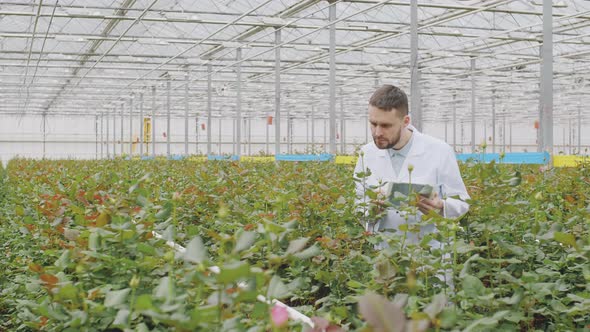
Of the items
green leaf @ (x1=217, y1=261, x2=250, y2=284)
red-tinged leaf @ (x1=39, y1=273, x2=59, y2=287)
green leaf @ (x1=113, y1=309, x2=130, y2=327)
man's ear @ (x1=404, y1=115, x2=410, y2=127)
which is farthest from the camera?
man's ear @ (x1=404, y1=115, x2=410, y2=127)

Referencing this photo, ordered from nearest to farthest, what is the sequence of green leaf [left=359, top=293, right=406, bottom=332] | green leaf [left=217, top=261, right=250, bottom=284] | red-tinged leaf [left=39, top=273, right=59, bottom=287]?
green leaf [left=359, top=293, right=406, bottom=332] < green leaf [left=217, top=261, right=250, bottom=284] < red-tinged leaf [left=39, top=273, right=59, bottom=287]

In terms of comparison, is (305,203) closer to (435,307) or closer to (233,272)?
(435,307)

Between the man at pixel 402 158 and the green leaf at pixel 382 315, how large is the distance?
189 cm

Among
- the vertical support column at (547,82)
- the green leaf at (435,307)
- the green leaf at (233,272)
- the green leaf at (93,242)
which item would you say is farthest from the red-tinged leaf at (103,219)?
the vertical support column at (547,82)

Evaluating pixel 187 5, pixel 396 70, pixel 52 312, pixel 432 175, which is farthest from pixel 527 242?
pixel 396 70

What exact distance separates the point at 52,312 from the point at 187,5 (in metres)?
15.4

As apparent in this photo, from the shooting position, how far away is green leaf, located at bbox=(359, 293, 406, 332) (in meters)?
0.79

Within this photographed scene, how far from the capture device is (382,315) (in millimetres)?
797

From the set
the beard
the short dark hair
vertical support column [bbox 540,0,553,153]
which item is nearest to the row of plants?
the beard

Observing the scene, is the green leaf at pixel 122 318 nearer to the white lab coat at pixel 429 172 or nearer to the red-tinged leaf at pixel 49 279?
the red-tinged leaf at pixel 49 279

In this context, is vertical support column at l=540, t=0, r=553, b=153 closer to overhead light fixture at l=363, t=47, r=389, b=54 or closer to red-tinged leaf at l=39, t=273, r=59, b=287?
overhead light fixture at l=363, t=47, r=389, b=54

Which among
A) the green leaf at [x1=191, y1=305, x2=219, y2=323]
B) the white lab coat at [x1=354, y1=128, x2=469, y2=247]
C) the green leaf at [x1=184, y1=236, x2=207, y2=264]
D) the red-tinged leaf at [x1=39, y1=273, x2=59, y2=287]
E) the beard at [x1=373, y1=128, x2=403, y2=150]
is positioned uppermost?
the beard at [x1=373, y1=128, x2=403, y2=150]

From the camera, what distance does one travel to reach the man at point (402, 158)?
9.44 ft

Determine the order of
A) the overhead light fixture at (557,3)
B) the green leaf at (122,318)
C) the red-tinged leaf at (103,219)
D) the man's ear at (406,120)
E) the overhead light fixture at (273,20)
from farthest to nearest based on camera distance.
Result: 1. the overhead light fixture at (273,20)
2. the overhead light fixture at (557,3)
3. the man's ear at (406,120)
4. the red-tinged leaf at (103,219)
5. the green leaf at (122,318)
